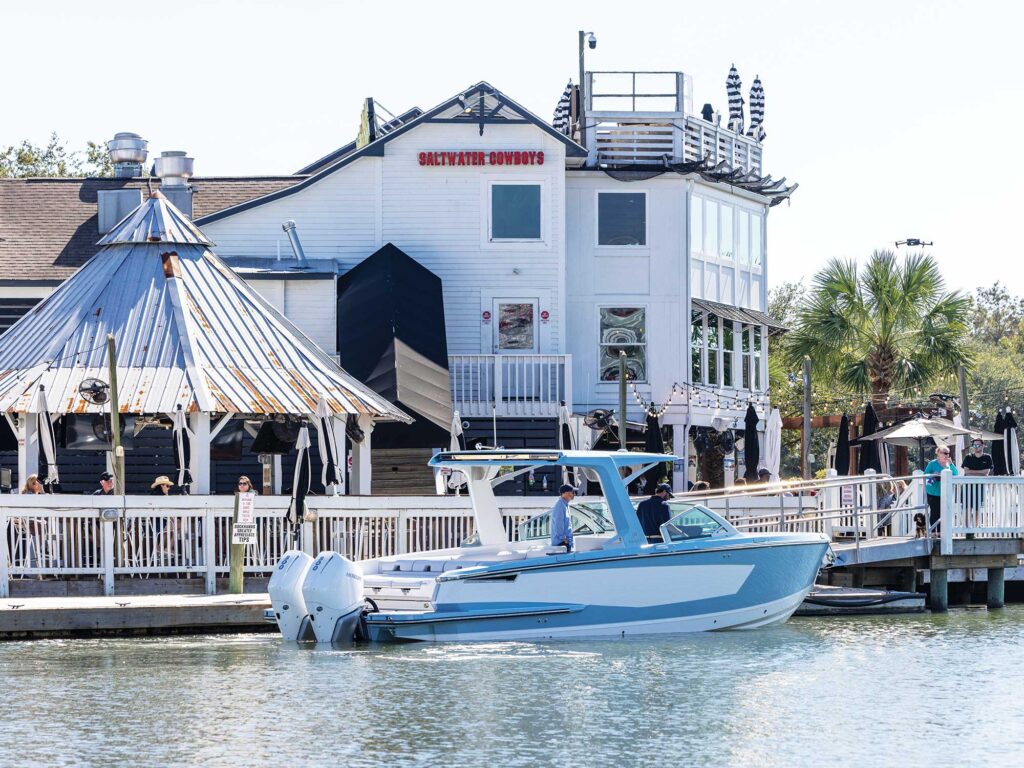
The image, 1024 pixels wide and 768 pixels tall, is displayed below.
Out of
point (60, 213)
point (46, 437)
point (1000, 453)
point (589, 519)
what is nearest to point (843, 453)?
point (1000, 453)

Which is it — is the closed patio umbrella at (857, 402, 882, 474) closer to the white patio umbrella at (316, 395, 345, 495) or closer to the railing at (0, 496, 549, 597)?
the railing at (0, 496, 549, 597)

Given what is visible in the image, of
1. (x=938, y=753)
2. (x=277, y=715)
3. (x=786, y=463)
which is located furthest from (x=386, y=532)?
(x=786, y=463)

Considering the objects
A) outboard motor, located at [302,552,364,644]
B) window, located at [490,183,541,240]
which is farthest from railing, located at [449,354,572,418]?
outboard motor, located at [302,552,364,644]

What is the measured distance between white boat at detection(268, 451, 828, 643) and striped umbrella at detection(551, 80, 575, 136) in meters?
20.3

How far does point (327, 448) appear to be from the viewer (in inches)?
1170

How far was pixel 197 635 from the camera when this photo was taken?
2534 centimetres

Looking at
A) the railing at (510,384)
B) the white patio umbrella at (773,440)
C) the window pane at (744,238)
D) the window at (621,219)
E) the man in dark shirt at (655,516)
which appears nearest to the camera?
the man in dark shirt at (655,516)

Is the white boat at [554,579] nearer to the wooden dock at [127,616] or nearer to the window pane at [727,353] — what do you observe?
the wooden dock at [127,616]

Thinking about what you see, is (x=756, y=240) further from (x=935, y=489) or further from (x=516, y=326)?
(x=935, y=489)

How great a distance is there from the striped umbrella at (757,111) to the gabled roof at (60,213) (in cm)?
1121

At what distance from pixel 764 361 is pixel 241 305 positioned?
18239mm

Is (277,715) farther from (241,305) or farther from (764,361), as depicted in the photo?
(764,361)

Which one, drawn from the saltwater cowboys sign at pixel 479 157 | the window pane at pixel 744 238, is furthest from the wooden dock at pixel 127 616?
the window pane at pixel 744 238

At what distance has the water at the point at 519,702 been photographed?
58.6ft
